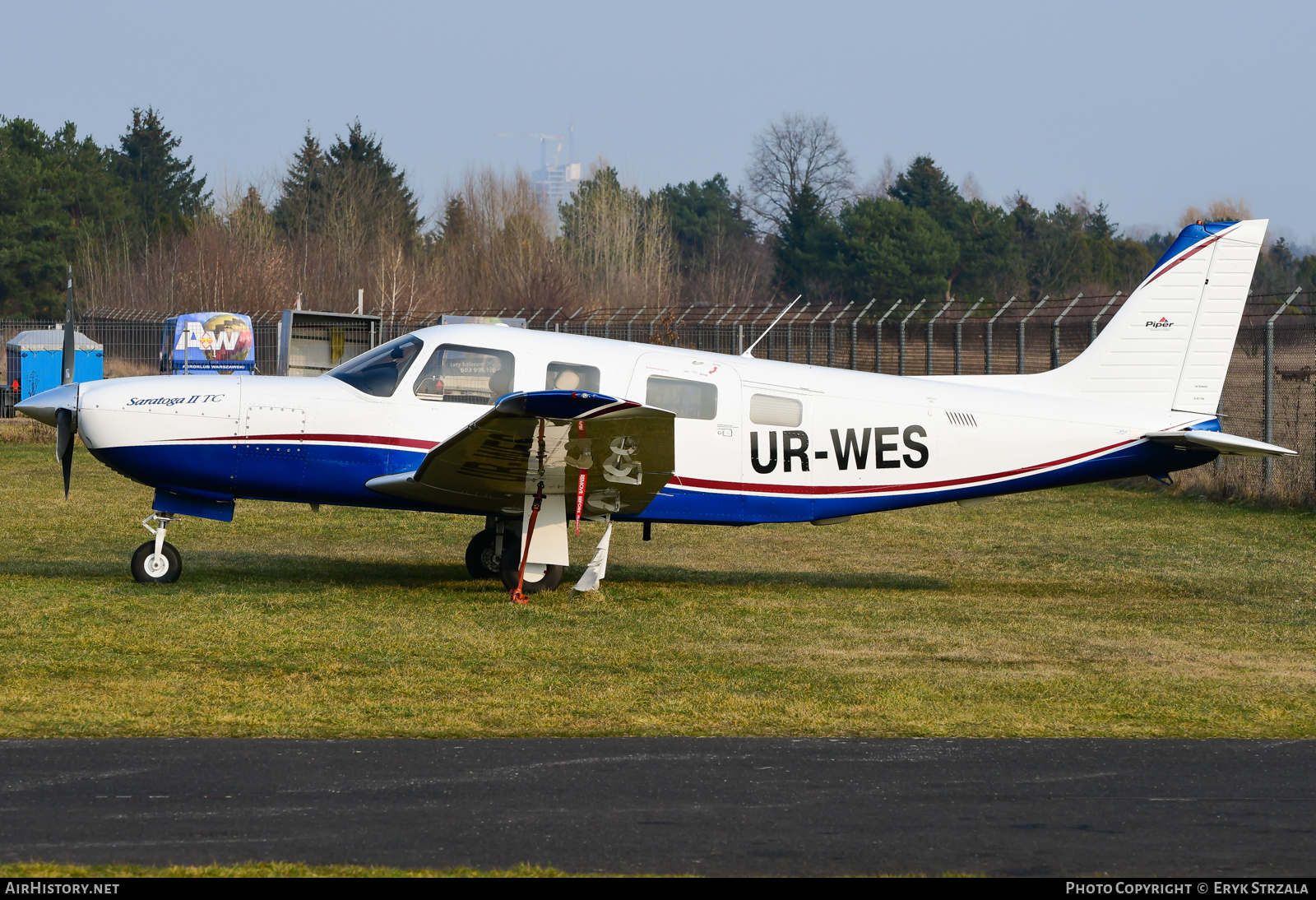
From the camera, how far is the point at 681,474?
482 inches

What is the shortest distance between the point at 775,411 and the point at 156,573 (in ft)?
19.2

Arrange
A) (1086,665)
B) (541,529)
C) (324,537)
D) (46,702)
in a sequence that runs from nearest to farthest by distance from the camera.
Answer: (46,702), (1086,665), (541,529), (324,537)

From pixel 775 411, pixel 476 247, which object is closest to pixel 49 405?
pixel 775 411

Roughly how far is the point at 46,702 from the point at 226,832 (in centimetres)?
294

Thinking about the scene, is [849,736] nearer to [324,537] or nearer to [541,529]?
[541,529]

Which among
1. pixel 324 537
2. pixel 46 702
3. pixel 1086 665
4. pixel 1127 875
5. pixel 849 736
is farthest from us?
pixel 324 537

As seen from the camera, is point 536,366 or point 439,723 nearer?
point 439,723

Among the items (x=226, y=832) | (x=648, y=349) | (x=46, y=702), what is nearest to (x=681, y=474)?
(x=648, y=349)

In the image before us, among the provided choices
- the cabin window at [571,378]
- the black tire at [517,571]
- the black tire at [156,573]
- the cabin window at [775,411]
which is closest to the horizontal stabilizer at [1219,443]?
the cabin window at [775,411]

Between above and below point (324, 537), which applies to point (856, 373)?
above

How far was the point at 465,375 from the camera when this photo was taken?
12.1 metres

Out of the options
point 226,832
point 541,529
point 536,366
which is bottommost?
point 226,832

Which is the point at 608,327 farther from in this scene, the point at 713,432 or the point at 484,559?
the point at 713,432

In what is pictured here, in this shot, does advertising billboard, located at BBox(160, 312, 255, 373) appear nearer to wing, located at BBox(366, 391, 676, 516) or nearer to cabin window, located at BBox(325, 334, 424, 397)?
cabin window, located at BBox(325, 334, 424, 397)
